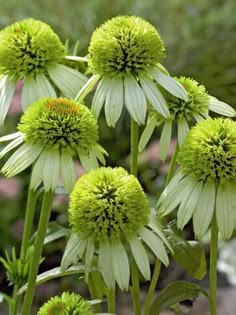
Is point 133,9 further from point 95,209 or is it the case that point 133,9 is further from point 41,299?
point 95,209

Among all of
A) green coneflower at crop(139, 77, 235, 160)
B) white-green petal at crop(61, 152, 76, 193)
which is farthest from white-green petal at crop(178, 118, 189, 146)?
white-green petal at crop(61, 152, 76, 193)

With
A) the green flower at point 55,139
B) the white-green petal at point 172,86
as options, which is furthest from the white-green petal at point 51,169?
the white-green petal at point 172,86

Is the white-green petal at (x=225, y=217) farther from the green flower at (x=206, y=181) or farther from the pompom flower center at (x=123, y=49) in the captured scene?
the pompom flower center at (x=123, y=49)

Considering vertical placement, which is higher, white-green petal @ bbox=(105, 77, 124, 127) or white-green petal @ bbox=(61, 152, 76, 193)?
white-green petal @ bbox=(105, 77, 124, 127)

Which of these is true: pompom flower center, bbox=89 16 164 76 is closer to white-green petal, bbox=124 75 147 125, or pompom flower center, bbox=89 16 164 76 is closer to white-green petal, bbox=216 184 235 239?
white-green petal, bbox=124 75 147 125

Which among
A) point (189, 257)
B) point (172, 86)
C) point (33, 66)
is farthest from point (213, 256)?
point (33, 66)
